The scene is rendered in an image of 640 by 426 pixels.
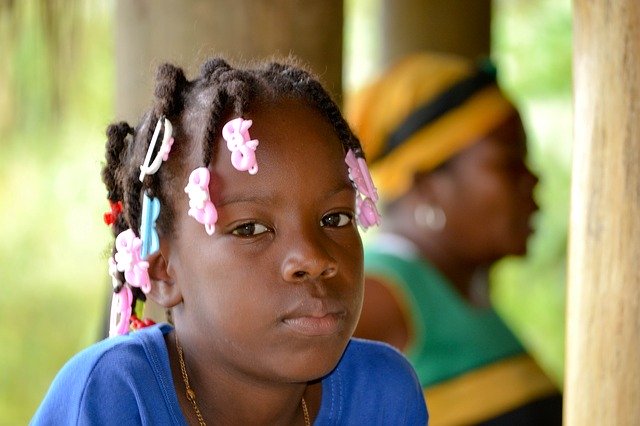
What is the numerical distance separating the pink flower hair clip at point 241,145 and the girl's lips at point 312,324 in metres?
0.31

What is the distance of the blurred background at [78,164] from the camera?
3.33 m

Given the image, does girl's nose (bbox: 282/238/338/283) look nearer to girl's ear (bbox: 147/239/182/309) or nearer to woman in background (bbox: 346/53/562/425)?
girl's ear (bbox: 147/239/182/309)

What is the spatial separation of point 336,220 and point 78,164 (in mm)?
3871

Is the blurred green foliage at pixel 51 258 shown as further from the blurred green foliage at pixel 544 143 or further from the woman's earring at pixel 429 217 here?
the blurred green foliage at pixel 544 143

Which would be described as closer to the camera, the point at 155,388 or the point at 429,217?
the point at 155,388

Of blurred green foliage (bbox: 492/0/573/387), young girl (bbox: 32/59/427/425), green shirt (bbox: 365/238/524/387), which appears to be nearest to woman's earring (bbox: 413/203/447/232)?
green shirt (bbox: 365/238/524/387)

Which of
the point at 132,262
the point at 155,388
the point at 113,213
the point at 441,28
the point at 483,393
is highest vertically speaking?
the point at 441,28

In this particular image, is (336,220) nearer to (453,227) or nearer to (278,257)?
(278,257)

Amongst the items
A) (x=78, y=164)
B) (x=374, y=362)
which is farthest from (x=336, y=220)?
(x=78, y=164)

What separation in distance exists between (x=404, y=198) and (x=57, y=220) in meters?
2.70

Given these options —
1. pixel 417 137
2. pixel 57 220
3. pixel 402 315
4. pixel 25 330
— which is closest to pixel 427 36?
pixel 417 137

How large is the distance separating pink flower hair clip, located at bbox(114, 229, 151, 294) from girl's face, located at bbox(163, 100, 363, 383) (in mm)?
85

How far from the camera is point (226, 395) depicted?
7.64ft

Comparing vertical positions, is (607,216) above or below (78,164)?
below
